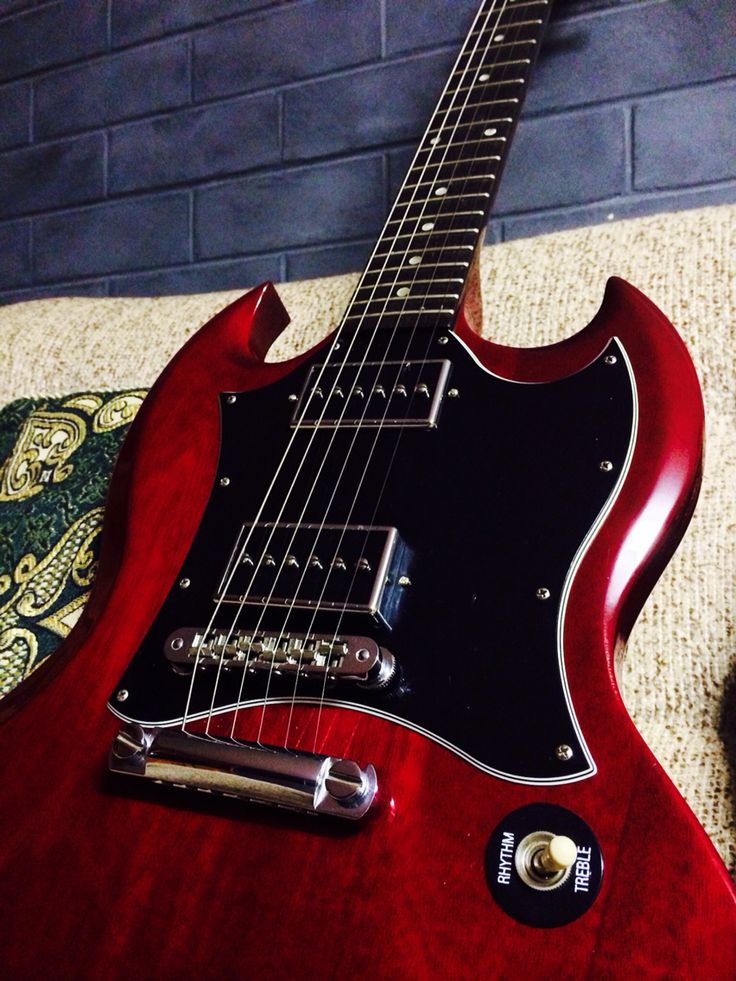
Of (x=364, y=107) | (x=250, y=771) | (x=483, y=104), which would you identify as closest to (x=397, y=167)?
(x=364, y=107)

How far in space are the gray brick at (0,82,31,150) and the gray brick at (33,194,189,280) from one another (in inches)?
7.0

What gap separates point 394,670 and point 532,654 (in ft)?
0.26

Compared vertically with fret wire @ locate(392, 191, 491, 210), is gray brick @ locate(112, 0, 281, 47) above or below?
above

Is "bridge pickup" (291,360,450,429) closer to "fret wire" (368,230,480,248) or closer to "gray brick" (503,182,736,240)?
"fret wire" (368,230,480,248)

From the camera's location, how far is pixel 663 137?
3.71 feet

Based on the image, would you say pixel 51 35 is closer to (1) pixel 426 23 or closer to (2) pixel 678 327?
(1) pixel 426 23

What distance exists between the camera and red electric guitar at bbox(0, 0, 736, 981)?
0.41 metres

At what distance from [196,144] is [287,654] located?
117 cm

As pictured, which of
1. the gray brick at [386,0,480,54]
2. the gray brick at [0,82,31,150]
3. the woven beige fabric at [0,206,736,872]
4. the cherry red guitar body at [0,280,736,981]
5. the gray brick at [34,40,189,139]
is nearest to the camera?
the cherry red guitar body at [0,280,736,981]

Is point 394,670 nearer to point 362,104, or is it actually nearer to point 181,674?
point 181,674

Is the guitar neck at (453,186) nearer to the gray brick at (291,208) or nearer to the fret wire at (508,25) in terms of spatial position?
the fret wire at (508,25)

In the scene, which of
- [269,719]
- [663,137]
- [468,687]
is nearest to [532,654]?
[468,687]

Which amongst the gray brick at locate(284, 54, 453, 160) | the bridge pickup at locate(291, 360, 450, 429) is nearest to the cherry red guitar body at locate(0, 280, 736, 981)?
the bridge pickup at locate(291, 360, 450, 429)

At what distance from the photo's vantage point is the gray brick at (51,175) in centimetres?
152
